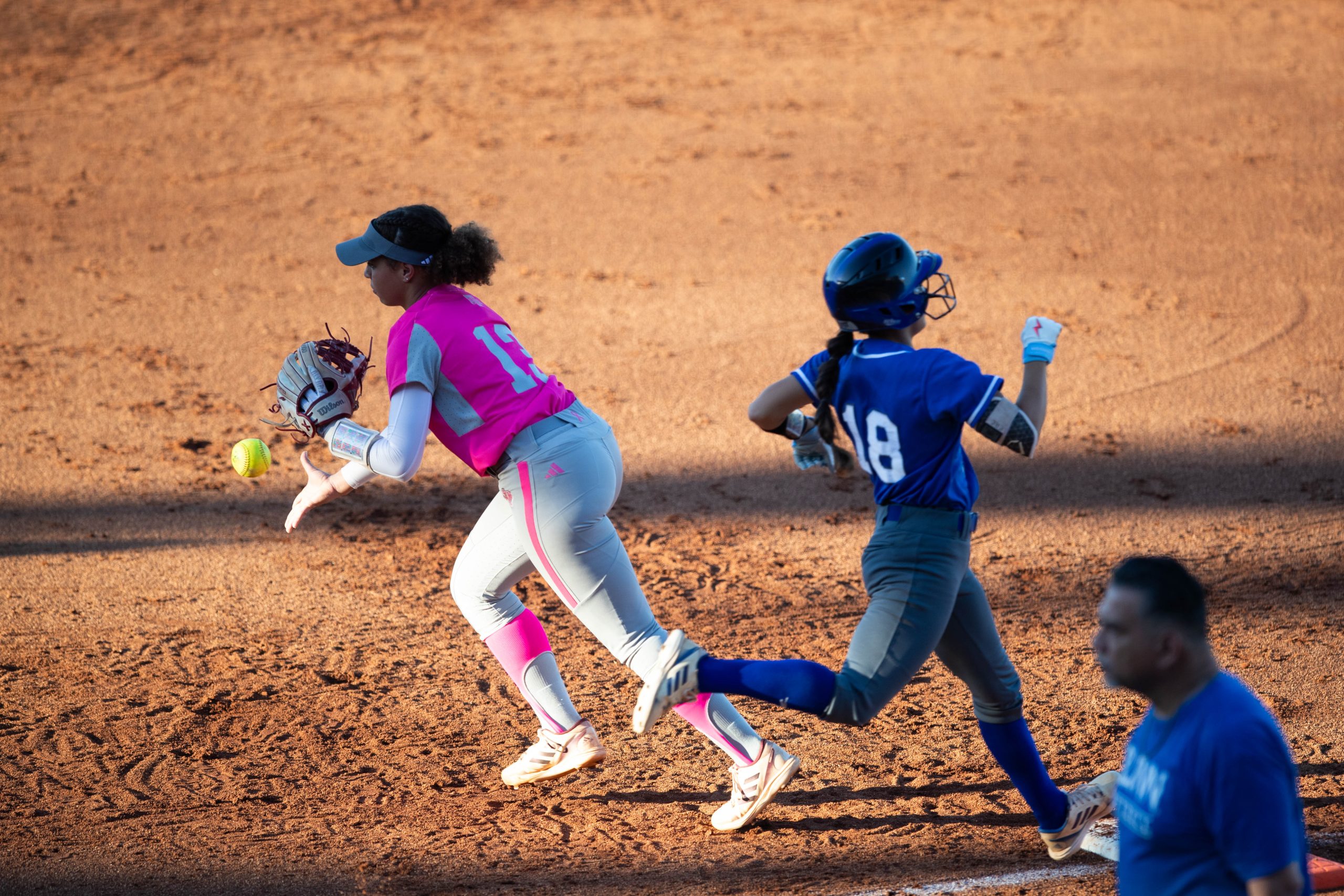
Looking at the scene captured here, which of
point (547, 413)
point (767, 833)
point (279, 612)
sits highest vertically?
point (547, 413)

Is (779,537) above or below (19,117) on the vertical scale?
below

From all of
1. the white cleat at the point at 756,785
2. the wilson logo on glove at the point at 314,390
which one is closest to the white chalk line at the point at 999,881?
the white cleat at the point at 756,785

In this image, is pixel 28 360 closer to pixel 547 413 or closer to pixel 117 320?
pixel 117 320

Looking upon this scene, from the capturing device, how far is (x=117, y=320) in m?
8.52

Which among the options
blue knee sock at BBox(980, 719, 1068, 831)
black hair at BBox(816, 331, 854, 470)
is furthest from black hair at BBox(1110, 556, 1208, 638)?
blue knee sock at BBox(980, 719, 1068, 831)

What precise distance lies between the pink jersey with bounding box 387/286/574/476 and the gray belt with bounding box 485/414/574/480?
1 centimetres

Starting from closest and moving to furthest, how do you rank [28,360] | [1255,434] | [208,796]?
1. [208,796]
2. [1255,434]
3. [28,360]

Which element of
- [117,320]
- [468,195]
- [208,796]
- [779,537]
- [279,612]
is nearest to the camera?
[208,796]

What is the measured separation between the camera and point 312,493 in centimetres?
368

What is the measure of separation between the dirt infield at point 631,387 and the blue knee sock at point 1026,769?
0.75ft

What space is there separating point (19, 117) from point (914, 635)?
11775mm

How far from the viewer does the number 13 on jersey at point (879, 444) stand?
9.80 ft

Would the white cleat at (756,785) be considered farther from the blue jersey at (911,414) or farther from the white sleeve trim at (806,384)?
the white sleeve trim at (806,384)

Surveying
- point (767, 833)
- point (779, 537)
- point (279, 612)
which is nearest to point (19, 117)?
point (279, 612)
